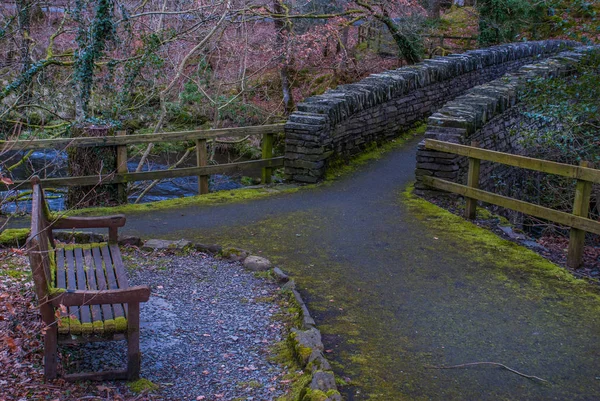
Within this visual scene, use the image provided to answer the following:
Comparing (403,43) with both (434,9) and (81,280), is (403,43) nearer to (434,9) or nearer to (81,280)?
(434,9)

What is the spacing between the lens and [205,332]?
207 inches

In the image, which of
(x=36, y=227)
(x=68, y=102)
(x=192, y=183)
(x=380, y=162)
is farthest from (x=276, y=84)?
(x=36, y=227)

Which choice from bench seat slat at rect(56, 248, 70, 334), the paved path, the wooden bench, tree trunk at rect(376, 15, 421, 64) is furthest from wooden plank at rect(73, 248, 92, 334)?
tree trunk at rect(376, 15, 421, 64)

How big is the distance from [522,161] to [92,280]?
5171 millimetres

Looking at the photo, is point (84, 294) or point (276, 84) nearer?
point (84, 294)

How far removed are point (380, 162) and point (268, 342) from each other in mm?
7274

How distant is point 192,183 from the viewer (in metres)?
16.5

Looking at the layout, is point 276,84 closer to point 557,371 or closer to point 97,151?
point 97,151

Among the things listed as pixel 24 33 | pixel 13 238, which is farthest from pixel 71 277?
pixel 24 33

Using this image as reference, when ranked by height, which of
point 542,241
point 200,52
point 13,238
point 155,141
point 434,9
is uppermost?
point 434,9

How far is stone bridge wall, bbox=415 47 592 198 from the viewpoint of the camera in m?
9.70

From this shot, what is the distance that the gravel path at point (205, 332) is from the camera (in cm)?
446

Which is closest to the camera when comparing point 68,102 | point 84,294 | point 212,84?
point 84,294

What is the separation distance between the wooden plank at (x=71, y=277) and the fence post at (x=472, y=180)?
5.35 m
